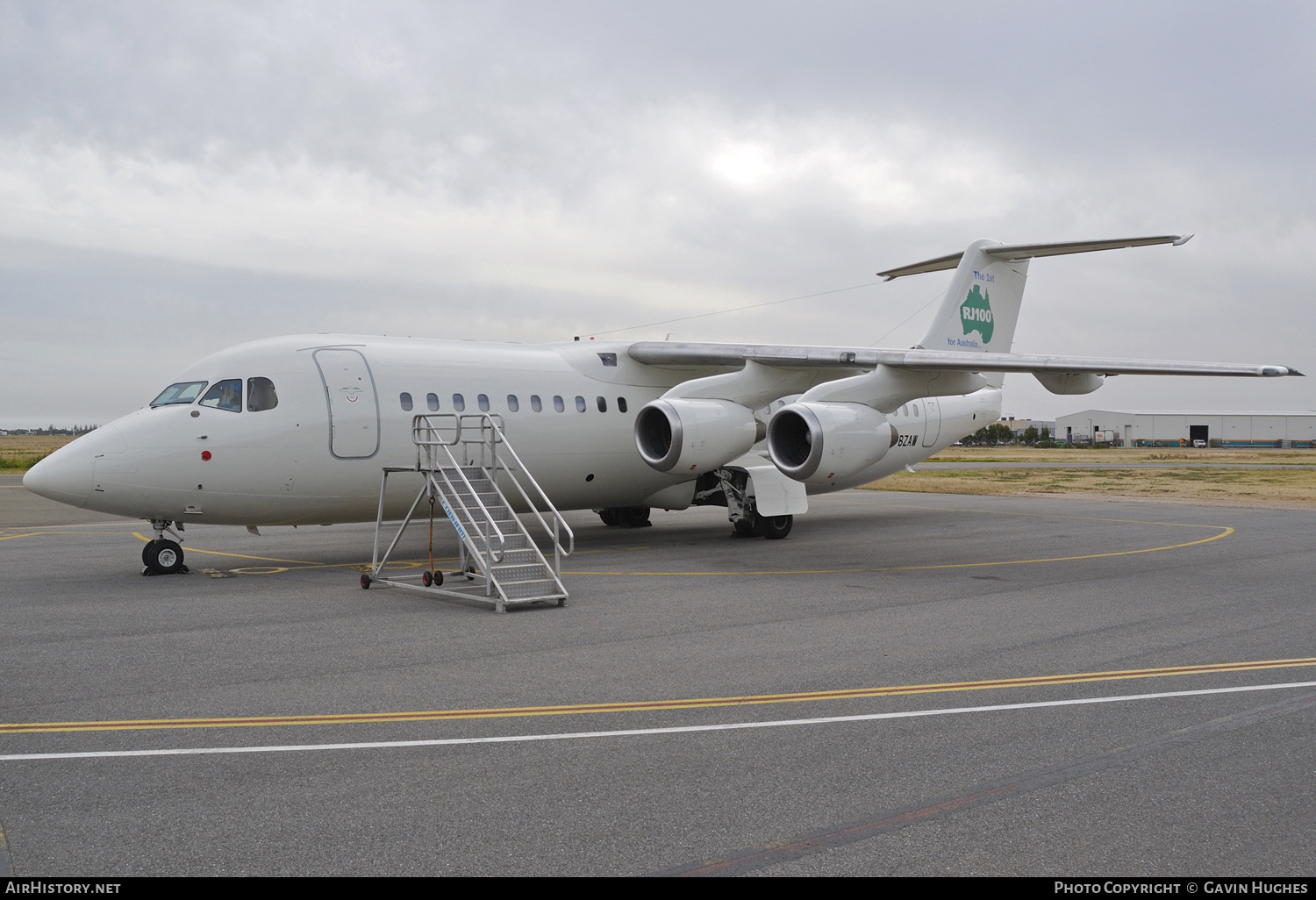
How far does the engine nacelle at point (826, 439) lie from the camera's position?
51.3ft

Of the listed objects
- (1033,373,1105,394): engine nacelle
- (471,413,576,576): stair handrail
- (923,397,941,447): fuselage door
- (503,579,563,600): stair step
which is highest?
(1033,373,1105,394): engine nacelle

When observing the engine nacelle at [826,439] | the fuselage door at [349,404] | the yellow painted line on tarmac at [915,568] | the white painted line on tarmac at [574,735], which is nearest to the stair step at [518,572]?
the yellow painted line on tarmac at [915,568]

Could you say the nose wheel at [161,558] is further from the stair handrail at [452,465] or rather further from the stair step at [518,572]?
the stair step at [518,572]

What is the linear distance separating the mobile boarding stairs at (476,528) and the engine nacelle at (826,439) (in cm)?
418

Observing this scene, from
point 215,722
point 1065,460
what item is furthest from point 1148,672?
point 1065,460

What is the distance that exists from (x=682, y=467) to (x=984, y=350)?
8.94 m

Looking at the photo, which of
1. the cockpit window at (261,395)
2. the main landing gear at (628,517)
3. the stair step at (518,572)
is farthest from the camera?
the main landing gear at (628,517)

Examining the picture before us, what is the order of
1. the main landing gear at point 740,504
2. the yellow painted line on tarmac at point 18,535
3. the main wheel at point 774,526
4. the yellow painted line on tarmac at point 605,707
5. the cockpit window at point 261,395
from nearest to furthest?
the yellow painted line on tarmac at point 605,707 < the cockpit window at point 261,395 < the main landing gear at point 740,504 < the main wheel at point 774,526 < the yellow painted line on tarmac at point 18,535

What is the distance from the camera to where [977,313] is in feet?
71.3

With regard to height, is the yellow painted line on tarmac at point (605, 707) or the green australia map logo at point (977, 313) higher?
the green australia map logo at point (977, 313)

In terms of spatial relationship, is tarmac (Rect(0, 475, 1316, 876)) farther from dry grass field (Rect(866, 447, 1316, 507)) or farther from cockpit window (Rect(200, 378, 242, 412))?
dry grass field (Rect(866, 447, 1316, 507))

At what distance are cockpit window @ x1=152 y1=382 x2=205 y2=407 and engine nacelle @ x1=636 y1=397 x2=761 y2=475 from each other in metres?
6.84

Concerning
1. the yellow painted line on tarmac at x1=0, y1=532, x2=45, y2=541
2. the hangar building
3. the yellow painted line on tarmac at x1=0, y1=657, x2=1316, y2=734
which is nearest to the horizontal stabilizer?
the yellow painted line on tarmac at x1=0, y1=657, x2=1316, y2=734

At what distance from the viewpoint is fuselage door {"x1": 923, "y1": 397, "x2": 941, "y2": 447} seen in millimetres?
21359
